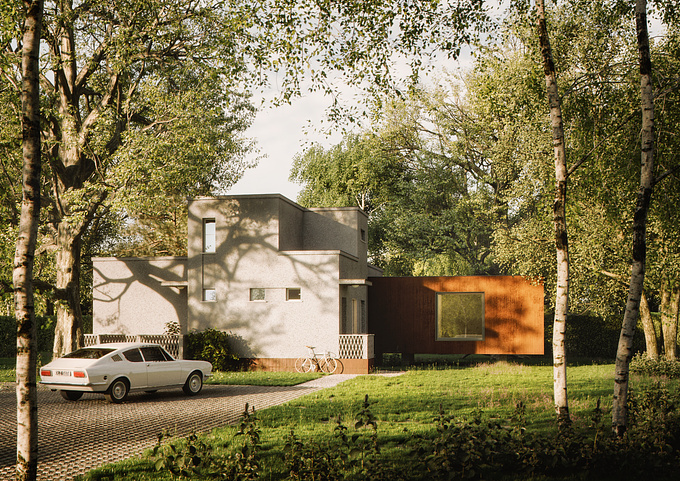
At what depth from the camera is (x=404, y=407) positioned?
13.1 meters

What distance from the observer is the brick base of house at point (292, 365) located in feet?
70.9

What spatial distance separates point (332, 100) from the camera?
500 inches

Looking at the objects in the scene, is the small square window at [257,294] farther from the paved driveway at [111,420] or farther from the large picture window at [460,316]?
the large picture window at [460,316]

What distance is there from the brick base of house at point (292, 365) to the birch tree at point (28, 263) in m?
15.5

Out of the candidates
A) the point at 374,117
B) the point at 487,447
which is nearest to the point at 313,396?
the point at 374,117

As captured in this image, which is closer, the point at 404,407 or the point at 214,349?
the point at 404,407

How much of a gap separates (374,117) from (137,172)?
927 centimetres

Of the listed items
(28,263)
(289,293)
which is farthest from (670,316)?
(28,263)

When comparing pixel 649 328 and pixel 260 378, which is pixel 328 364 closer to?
pixel 260 378

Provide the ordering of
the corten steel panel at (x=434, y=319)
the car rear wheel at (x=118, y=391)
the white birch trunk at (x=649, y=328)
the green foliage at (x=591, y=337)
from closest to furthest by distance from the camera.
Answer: the car rear wheel at (x=118, y=391) → the white birch trunk at (x=649, y=328) → the corten steel panel at (x=434, y=319) → the green foliage at (x=591, y=337)

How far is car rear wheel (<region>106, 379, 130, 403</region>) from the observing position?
14.7 meters

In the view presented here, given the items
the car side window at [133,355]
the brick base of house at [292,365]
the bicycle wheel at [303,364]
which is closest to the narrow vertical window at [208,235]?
the brick base of house at [292,365]

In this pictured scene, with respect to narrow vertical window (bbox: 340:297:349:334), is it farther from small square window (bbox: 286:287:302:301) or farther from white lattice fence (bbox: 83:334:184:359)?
white lattice fence (bbox: 83:334:184:359)

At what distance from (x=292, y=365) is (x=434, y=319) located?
6237 mm
